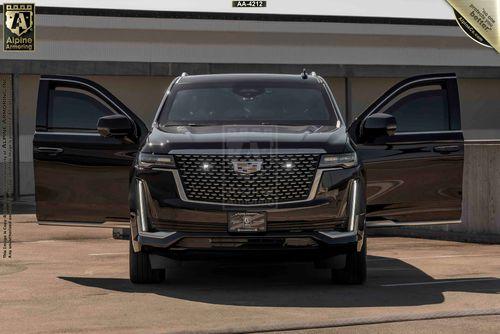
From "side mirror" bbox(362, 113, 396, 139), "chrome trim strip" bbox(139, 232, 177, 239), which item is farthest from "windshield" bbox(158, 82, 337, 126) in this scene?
"chrome trim strip" bbox(139, 232, 177, 239)

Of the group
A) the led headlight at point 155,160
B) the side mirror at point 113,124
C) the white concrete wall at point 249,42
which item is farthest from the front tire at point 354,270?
the white concrete wall at point 249,42

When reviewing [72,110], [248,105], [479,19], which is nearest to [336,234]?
[248,105]

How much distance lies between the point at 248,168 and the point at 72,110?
2.51m

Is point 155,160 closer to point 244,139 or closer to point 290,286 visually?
point 244,139

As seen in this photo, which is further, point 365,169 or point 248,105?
point 248,105

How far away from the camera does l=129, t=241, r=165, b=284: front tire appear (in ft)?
34.4

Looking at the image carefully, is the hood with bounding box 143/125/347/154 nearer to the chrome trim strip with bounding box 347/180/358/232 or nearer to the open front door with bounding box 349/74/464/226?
the chrome trim strip with bounding box 347/180/358/232

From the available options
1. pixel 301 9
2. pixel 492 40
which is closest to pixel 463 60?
pixel 492 40

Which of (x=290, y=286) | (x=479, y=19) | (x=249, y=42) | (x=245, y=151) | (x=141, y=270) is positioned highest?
(x=479, y=19)

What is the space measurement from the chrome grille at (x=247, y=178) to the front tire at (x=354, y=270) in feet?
2.72

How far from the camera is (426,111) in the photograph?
11.5m

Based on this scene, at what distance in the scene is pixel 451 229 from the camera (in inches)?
616

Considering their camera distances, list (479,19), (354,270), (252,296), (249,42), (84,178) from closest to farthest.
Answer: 1. (252,296)
2. (354,270)
3. (84,178)
4. (249,42)
5. (479,19)

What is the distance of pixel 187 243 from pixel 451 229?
6531 mm
